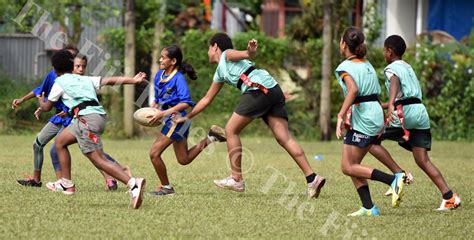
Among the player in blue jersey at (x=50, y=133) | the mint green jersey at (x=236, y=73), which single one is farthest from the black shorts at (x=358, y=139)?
the player in blue jersey at (x=50, y=133)

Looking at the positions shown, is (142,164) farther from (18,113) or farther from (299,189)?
(18,113)

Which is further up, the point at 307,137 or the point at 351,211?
the point at 351,211

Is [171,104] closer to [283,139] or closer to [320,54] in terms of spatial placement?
[283,139]

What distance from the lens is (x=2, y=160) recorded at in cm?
1471

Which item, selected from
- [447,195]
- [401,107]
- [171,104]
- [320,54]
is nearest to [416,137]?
[401,107]

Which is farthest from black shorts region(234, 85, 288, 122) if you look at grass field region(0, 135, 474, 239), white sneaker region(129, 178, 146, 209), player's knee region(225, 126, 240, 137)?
white sneaker region(129, 178, 146, 209)

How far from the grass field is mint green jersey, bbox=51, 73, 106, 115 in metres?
0.90

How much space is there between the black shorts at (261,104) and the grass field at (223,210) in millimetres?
852

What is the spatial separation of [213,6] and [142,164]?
1497cm

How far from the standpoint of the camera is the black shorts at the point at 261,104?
1041 centimetres

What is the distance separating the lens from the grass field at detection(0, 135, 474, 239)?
7922mm

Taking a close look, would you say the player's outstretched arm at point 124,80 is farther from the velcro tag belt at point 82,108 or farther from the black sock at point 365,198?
the black sock at point 365,198

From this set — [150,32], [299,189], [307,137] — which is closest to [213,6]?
[150,32]

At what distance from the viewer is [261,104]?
410 inches
